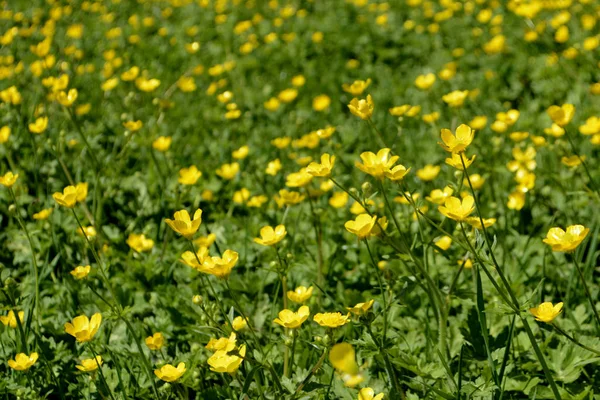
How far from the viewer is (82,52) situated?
592cm

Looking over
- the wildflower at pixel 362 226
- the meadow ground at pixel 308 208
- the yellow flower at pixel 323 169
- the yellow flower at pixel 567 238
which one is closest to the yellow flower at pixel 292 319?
the meadow ground at pixel 308 208

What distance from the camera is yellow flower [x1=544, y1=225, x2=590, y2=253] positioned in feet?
5.18

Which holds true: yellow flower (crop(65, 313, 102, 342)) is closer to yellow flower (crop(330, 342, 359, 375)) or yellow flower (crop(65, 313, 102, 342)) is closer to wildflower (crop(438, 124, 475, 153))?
yellow flower (crop(330, 342, 359, 375))

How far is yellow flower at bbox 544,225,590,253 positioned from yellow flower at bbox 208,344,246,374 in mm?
848

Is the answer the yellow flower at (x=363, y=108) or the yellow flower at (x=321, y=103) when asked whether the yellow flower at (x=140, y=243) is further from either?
the yellow flower at (x=321, y=103)

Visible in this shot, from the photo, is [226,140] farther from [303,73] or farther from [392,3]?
[392,3]

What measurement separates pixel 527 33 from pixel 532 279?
2.99 metres

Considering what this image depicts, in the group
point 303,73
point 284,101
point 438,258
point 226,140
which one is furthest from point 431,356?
point 303,73

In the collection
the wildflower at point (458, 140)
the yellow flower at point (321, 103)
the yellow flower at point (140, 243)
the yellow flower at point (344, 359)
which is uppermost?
the yellow flower at point (344, 359)

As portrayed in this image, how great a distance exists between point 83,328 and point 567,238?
144 centimetres

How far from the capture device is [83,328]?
1975mm

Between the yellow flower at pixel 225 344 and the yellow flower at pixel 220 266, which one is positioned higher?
the yellow flower at pixel 220 266

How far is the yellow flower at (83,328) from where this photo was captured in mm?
1815

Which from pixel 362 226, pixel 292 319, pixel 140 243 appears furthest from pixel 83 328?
pixel 362 226
